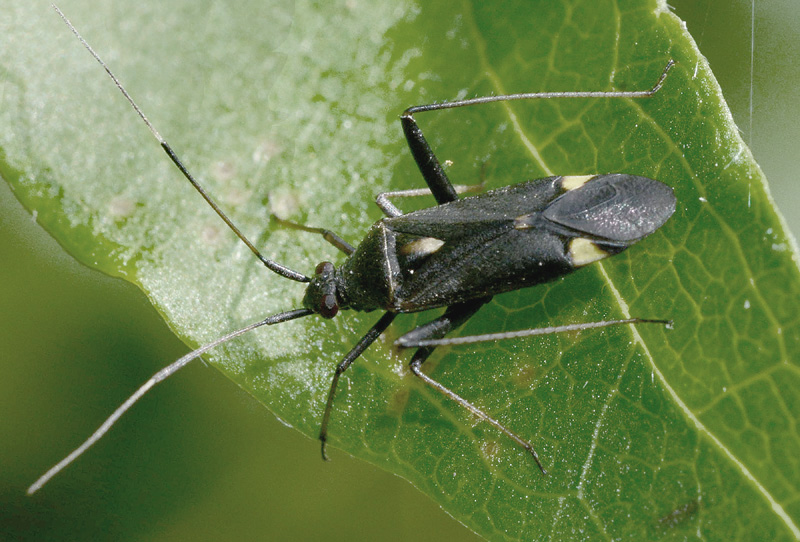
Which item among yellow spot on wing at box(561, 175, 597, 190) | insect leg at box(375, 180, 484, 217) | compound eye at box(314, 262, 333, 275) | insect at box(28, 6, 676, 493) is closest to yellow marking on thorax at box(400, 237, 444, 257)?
insect at box(28, 6, 676, 493)

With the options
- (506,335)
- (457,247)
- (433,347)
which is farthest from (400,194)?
(506,335)

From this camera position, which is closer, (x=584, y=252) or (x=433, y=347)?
(x=584, y=252)

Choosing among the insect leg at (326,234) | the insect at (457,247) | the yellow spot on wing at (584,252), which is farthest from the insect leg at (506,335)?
the insect leg at (326,234)

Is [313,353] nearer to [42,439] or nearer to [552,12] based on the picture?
[42,439]

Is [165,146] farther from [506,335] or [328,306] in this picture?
[506,335]

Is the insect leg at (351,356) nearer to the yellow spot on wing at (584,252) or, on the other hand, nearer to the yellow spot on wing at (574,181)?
the yellow spot on wing at (584,252)

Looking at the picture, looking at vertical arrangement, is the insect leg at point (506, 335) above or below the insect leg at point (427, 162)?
below
